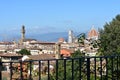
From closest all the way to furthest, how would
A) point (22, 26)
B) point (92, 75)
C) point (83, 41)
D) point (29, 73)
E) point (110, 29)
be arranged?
point (29, 73)
point (92, 75)
point (83, 41)
point (110, 29)
point (22, 26)

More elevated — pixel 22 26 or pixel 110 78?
pixel 22 26

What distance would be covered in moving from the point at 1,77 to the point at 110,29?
39515 mm

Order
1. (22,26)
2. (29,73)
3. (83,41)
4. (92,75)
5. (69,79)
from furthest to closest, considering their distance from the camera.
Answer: (22,26) < (83,41) < (92,75) < (69,79) < (29,73)

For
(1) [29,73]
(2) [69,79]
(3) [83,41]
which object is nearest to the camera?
(1) [29,73]

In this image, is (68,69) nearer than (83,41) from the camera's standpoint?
Yes

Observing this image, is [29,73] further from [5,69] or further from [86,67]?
[86,67]

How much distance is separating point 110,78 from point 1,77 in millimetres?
2214

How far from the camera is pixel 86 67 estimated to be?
17.4ft

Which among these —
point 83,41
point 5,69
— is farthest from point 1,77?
point 83,41

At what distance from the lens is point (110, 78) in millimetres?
5969

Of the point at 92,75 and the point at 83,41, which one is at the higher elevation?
the point at 83,41

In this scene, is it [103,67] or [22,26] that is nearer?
[103,67]

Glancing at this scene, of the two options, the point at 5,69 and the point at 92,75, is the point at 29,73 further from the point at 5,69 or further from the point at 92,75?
the point at 92,75

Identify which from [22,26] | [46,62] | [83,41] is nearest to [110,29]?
[83,41]
